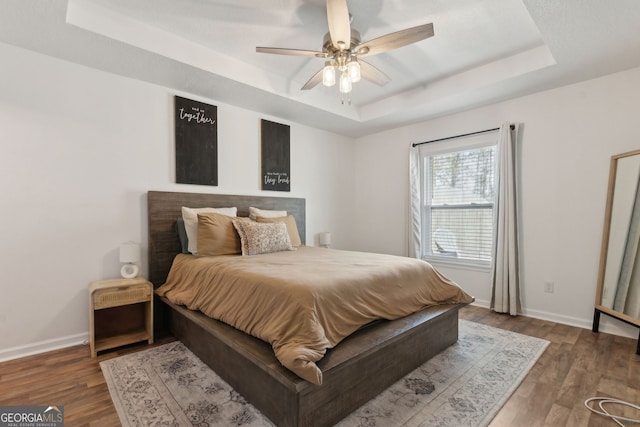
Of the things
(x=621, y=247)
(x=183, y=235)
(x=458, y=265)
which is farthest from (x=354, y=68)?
(x=458, y=265)

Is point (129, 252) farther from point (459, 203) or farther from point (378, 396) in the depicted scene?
point (459, 203)

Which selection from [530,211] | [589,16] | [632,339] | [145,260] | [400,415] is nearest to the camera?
[400,415]

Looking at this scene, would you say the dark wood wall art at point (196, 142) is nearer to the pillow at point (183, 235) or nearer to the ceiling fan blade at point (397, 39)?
the pillow at point (183, 235)

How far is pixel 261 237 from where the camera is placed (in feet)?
9.64

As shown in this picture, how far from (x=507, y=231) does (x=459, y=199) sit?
2.54ft

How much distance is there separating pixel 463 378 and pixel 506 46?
2774 mm

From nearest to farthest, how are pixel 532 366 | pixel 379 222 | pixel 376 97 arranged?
pixel 532 366 → pixel 376 97 → pixel 379 222

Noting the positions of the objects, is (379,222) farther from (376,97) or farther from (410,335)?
(410,335)

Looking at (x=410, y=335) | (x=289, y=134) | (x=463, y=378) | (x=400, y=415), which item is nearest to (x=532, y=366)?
(x=463, y=378)

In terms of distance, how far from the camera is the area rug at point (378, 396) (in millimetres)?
1615

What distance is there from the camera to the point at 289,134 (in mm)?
4098

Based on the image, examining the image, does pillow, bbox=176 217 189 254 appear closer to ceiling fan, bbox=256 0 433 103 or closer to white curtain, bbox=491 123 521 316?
ceiling fan, bbox=256 0 433 103

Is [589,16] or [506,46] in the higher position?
[506,46]

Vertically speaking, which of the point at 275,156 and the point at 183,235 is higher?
the point at 275,156
